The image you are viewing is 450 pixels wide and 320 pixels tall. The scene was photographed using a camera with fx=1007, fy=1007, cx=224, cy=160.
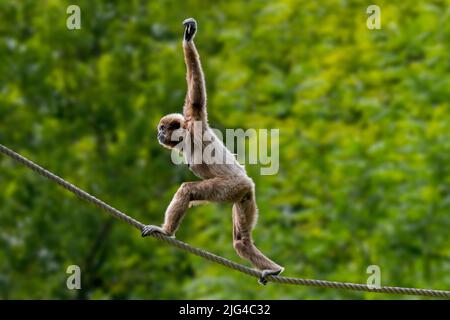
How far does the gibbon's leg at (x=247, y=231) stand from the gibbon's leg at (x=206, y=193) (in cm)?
17

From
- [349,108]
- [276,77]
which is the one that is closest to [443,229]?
[349,108]

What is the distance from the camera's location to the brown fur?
1061 cm

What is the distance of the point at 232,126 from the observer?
82.2 feet

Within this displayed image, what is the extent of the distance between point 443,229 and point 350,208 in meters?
2.15

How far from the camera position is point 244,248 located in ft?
35.7

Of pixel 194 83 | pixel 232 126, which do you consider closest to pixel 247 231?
pixel 194 83

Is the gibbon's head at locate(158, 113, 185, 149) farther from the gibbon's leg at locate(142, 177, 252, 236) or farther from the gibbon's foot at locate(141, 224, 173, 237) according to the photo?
the gibbon's foot at locate(141, 224, 173, 237)

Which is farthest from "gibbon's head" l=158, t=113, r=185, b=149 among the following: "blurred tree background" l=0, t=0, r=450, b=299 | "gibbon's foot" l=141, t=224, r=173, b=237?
"blurred tree background" l=0, t=0, r=450, b=299

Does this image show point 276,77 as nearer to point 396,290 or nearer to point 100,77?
point 100,77

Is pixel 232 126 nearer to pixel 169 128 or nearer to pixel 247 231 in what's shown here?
pixel 169 128

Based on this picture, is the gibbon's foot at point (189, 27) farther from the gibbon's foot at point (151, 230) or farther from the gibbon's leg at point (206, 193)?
the gibbon's foot at point (151, 230)

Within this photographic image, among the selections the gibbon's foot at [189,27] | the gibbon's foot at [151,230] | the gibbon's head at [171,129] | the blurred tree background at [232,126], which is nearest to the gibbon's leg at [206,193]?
the gibbon's foot at [151,230]

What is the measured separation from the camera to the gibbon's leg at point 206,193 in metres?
10.5
